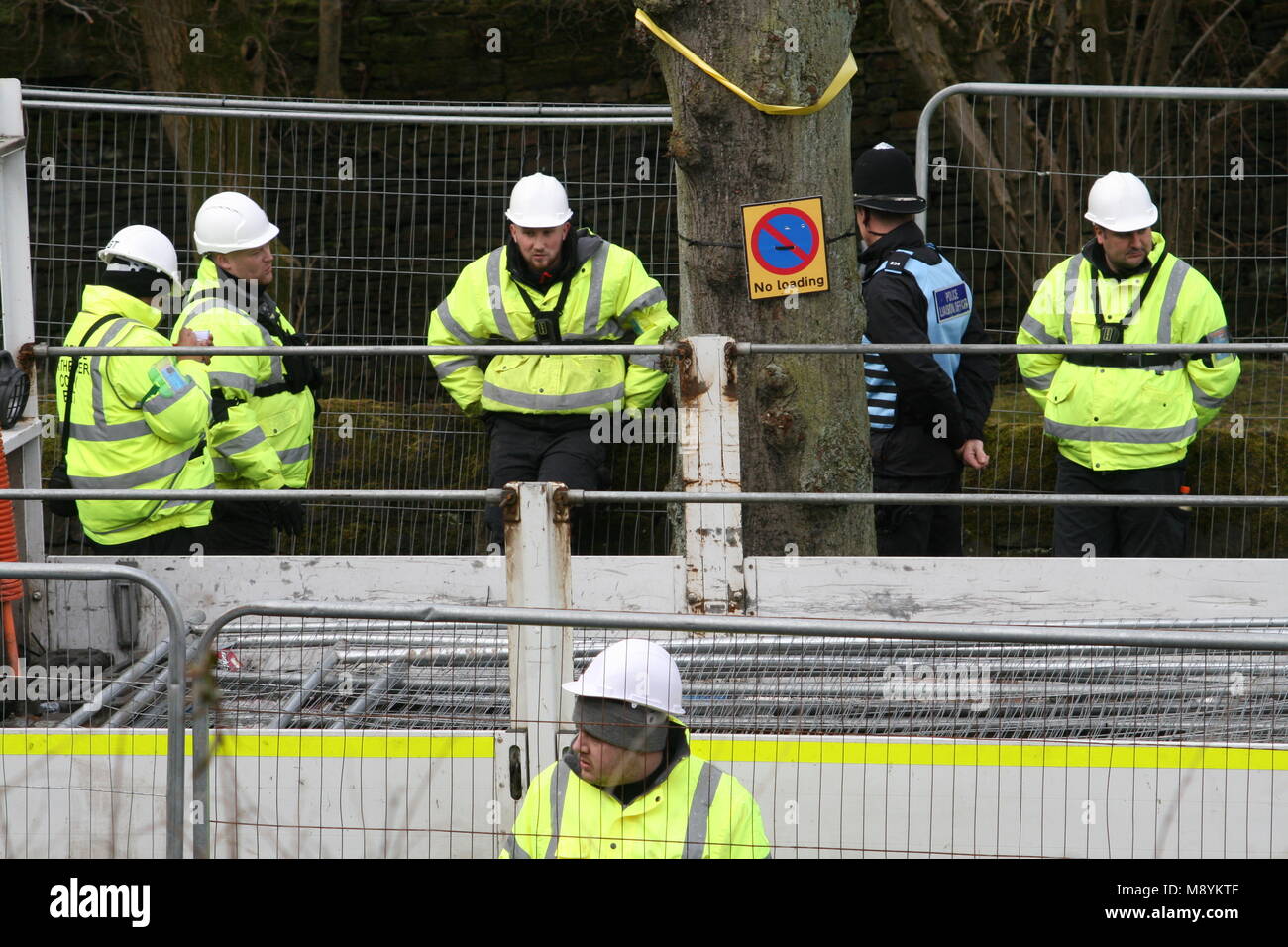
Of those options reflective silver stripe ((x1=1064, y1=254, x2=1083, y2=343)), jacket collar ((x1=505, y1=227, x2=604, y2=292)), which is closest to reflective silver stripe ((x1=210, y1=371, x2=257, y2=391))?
jacket collar ((x1=505, y1=227, x2=604, y2=292))

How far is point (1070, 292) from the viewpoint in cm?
665

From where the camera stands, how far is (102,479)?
20.6ft


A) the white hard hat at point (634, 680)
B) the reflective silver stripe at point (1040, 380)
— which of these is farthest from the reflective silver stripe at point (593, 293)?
the white hard hat at point (634, 680)

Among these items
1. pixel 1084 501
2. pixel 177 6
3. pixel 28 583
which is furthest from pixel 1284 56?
pixel 28 583

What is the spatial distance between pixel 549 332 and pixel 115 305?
67.6 inches

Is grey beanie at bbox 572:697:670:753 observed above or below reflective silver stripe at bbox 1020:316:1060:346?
below

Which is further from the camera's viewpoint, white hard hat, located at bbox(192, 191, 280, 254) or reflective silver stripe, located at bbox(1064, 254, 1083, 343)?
white hard hat, located at bbox(192, 191, 280, 254)

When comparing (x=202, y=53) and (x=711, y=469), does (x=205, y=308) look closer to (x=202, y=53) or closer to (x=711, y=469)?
(x=711, y=469)

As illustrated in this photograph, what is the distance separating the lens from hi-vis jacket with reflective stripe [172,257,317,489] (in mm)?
6625

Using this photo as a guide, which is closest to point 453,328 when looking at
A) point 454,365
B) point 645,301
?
point 454,365

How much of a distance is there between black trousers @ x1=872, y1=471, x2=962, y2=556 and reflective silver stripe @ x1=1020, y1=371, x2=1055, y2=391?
0.47 m

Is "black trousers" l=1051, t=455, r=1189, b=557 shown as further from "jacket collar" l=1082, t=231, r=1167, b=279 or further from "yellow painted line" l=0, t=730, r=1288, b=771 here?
"yellow painted line" l=0, t=730, r=1288, b=771

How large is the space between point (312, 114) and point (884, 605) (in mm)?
3307

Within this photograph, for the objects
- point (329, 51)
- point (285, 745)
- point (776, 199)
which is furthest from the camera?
point (329, 51)
